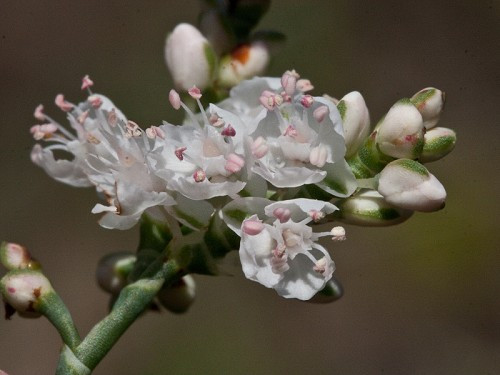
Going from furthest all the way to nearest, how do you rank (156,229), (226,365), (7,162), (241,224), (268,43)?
(7,162) → (226,365) → (268,43) → (156,229) → (241,224)

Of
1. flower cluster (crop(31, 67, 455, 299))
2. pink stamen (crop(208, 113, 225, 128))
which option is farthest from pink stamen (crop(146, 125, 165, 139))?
pink stamen (crop(208, 113, 225, 128))

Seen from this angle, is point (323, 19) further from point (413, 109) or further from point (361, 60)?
point (413, 109)

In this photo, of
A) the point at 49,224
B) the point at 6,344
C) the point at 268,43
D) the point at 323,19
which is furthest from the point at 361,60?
the point at 268,43

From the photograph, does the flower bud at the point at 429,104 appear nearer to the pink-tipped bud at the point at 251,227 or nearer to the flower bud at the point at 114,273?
the pink-tipped bud at the point at 251,227

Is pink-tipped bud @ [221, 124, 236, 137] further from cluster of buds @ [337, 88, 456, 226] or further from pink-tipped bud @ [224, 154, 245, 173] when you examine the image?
cluster of buds @ [337, 88, 456, 226]

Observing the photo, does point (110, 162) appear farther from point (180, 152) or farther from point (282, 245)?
point (282, 245)

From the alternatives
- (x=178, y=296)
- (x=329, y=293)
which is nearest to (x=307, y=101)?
(x=329, y=293)
